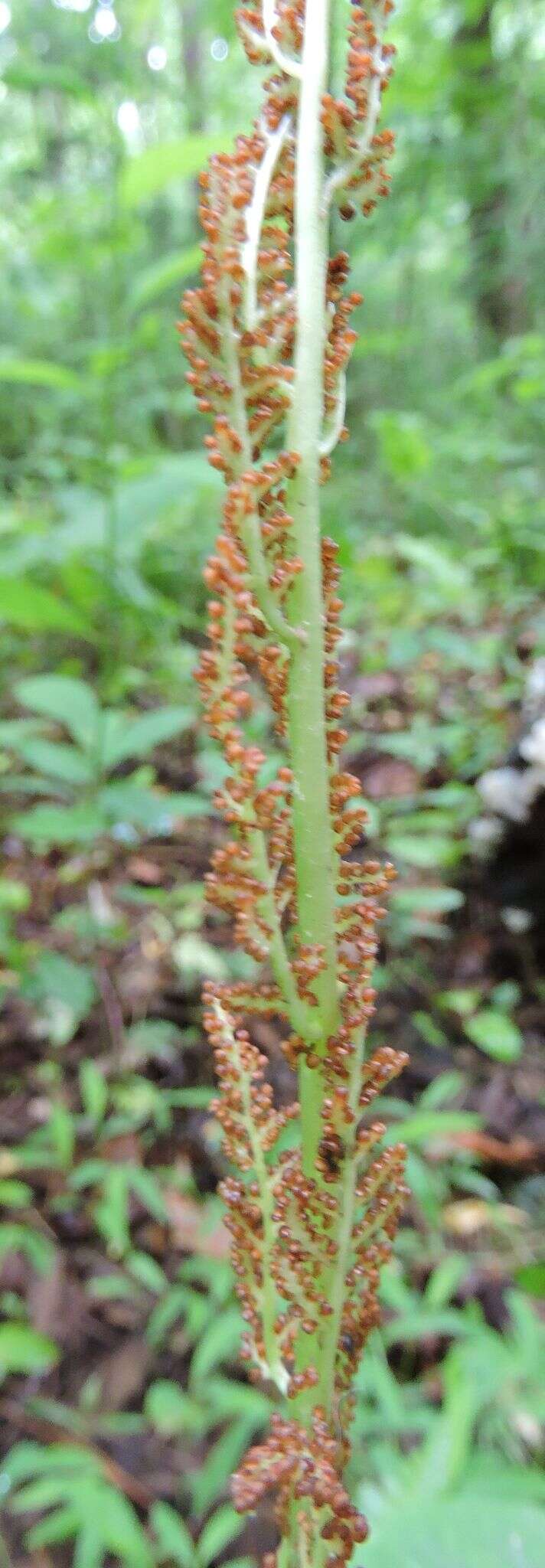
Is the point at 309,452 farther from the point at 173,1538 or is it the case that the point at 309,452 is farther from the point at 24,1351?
the point at 24,1351

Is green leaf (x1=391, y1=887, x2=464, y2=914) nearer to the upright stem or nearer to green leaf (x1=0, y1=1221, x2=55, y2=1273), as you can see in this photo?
green leaf (x1=0, y1=1221, x2=55, y2=1273)

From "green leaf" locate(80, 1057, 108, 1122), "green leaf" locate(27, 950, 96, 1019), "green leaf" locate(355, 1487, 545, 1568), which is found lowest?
"green leaf" locate(80, 1057, 108, 1122)

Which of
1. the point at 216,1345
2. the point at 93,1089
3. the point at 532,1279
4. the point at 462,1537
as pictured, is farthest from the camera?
the point at 93,1089

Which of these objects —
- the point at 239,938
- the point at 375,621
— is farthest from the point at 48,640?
the point at 239,938

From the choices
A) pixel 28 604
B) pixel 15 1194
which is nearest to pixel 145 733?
pixel 28 604

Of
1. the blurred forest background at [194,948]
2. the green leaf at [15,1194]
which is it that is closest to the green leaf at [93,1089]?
the blurred forest background at [194,948]

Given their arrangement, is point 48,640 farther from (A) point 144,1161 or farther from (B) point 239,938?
(B) point 239,938

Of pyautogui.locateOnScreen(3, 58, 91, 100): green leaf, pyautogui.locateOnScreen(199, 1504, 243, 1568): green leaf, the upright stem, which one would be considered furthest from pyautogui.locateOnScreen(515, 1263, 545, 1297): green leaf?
pyautogui.locateOnScreen(3, 58, 91, 100): green leaf
